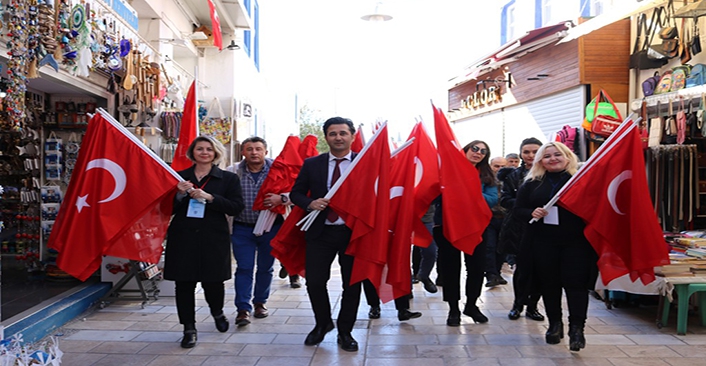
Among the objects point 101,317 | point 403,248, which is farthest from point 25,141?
point 403,248

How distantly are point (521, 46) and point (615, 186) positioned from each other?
8.39 metres

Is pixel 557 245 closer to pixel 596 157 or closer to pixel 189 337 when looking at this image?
pixel 596 157

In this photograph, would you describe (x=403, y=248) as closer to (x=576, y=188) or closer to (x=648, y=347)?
(x=576, y=188)

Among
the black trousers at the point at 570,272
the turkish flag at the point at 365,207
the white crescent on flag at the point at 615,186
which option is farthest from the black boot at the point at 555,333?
the turkish flag at the point at 365,207

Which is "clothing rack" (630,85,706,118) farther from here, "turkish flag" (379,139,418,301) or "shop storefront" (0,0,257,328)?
"shop storefront" (0,0,257,328)

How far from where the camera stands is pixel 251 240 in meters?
6.16

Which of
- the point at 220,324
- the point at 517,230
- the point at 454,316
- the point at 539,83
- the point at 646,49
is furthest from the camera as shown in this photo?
the point at 539,83

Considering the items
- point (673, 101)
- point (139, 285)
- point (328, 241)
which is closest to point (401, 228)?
point (328, 241)

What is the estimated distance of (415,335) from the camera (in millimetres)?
5660

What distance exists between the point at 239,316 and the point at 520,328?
2575 millimetres

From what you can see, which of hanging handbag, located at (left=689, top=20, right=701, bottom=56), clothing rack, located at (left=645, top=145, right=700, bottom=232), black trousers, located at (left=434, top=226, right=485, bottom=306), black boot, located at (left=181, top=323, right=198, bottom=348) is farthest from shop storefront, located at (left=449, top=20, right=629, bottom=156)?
black boot, located at (left=181, top=323, right=198, bottom=348)

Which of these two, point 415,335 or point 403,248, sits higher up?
point 403,248

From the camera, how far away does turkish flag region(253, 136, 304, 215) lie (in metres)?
6.05

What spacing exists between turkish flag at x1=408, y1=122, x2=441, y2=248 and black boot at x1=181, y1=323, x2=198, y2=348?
216cm
